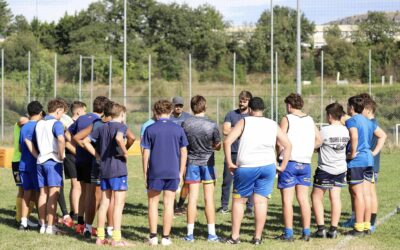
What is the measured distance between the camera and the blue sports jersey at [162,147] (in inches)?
378

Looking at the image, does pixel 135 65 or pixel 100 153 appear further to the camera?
pixel 135 65

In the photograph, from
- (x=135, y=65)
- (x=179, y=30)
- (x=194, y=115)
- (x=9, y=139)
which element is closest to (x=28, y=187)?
(x=194, y=115)

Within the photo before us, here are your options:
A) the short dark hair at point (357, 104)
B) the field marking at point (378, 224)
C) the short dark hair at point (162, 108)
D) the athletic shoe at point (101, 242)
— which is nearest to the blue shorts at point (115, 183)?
the athletic shoe at point (101, 242)

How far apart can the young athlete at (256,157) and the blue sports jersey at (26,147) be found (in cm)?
288

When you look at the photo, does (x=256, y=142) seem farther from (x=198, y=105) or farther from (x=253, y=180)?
(x=198, y=105)

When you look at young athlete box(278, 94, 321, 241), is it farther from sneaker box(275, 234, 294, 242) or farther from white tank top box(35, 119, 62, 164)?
white tank top box(35, 119, 62, 164)

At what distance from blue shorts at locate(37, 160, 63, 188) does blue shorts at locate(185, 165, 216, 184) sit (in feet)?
5.77

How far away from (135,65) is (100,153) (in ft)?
121

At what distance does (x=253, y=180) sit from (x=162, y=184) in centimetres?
112

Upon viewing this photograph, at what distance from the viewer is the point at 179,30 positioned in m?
52.1

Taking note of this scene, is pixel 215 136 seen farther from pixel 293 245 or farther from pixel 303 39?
pixel 303 39

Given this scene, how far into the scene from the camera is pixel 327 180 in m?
10.4

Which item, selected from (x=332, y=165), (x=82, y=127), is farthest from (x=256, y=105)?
(x=82, y=127)

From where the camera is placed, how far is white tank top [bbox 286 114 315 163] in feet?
33.1
